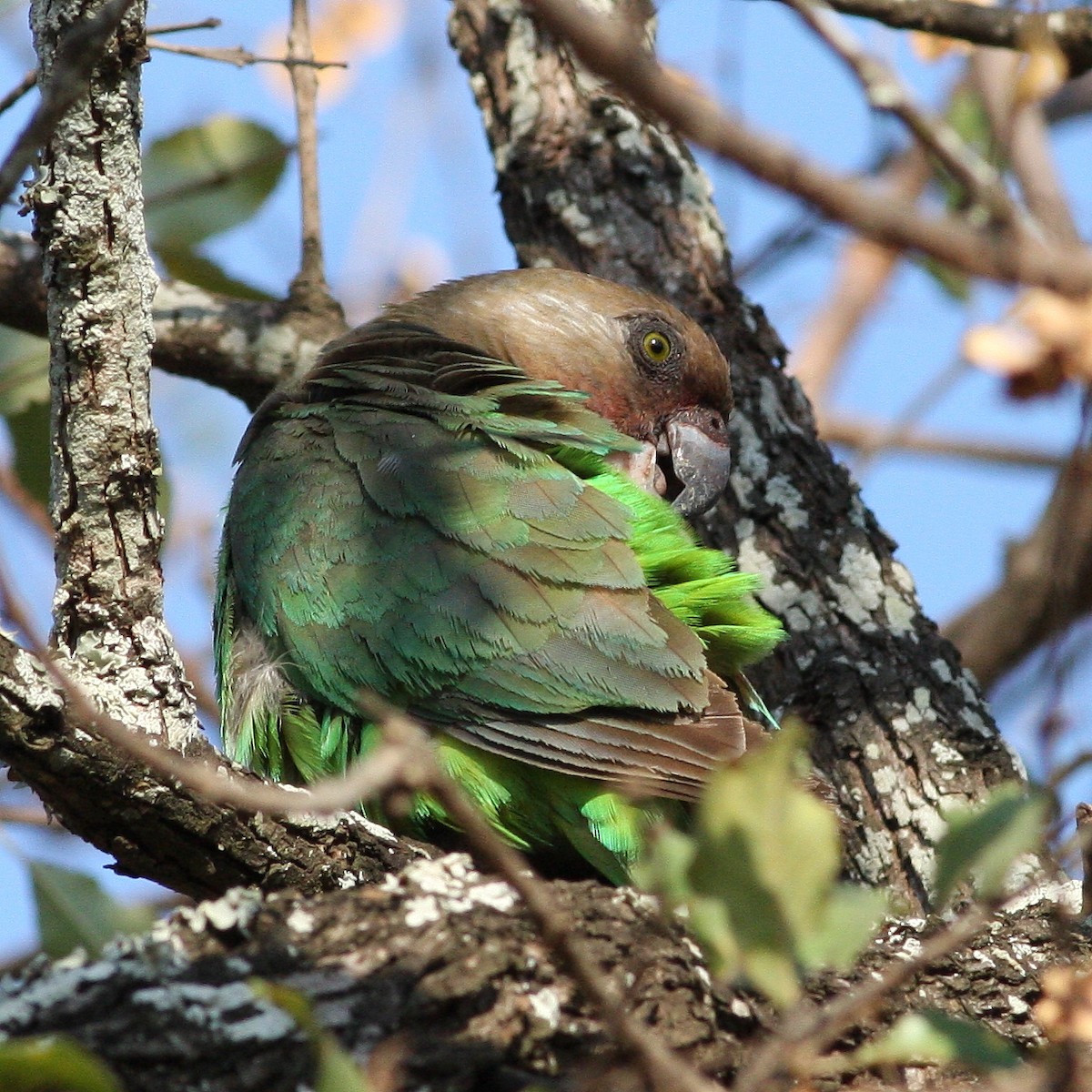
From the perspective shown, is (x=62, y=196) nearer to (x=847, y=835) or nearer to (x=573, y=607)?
(x=573, y=607)

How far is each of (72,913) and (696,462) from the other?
241cm

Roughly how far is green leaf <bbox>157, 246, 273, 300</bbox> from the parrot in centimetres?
109

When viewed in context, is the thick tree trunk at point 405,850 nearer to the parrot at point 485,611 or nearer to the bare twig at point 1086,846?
the bare twig at point 1086,846

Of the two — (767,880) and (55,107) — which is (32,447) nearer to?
(55,107)

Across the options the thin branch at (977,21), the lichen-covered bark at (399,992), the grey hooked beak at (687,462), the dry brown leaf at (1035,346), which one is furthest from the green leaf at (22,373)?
Answer: the dry brown leaf at (1035,346)

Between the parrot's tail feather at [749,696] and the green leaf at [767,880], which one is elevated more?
the parrot's tail feather at [749,696]

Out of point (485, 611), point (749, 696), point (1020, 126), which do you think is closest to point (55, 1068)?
point (485, 611)

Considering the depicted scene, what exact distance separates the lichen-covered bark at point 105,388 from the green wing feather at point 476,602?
54 cm

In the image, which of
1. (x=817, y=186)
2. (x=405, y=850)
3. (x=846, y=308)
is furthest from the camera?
(x=846, y=308)

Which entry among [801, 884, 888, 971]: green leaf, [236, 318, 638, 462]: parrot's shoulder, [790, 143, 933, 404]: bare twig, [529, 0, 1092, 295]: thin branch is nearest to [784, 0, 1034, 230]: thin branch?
[529, 0, 1092, 295]: thin branch

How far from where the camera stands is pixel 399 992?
1945mm

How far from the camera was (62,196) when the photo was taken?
241cm

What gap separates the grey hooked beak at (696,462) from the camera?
3.90m

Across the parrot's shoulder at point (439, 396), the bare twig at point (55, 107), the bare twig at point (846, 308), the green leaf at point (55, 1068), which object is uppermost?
the bare twig at point (846, 308)
